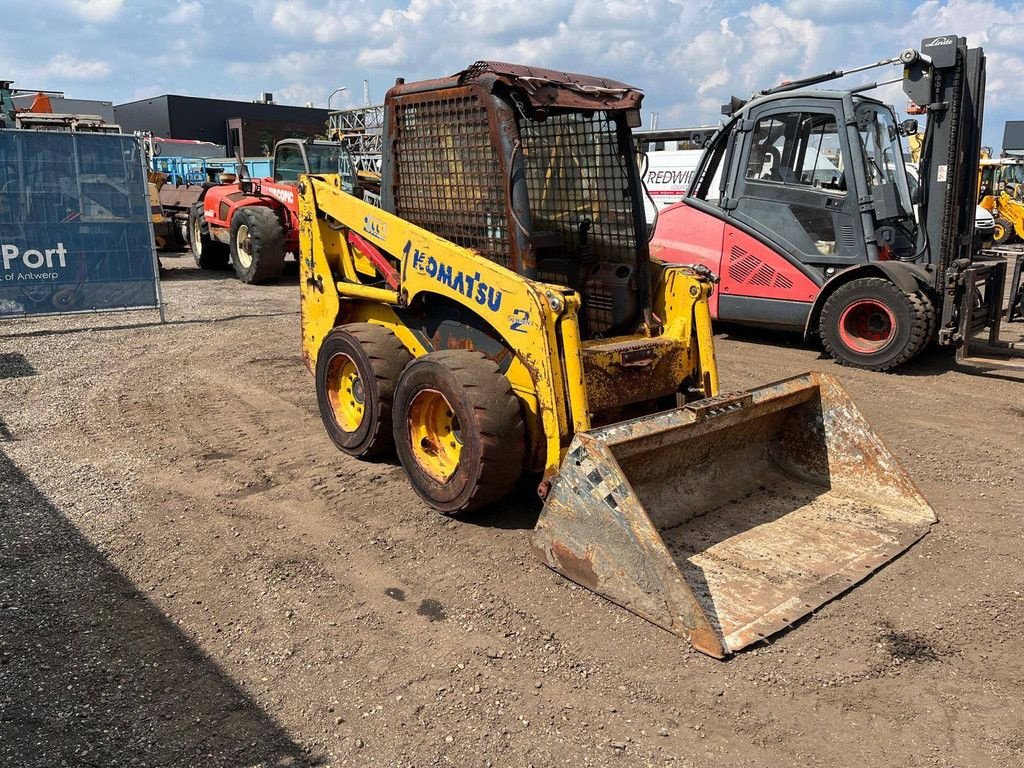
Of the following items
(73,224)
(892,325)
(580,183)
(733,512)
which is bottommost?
(733,512)

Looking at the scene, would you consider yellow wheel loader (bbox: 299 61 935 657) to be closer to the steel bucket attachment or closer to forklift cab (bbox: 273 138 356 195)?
the steel bucket attachment

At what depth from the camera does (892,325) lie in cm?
725

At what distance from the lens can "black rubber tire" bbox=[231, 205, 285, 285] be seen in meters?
12.1

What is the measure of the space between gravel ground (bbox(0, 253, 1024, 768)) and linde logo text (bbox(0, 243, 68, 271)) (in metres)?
3.95

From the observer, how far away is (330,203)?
525 centimetres

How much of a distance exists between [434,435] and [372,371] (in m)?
0.58

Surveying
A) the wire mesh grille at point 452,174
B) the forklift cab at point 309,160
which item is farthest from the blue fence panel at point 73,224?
the wire mesh grille at point 452,174

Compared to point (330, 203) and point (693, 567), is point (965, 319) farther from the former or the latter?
point (330, 203)

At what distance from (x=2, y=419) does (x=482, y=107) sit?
422 cm

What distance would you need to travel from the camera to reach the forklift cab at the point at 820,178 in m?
7.35

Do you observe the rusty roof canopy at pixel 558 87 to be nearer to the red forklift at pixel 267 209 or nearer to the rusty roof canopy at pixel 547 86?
the rusty roof canopy at pixel 547 86

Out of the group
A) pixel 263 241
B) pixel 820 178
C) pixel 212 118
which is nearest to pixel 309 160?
pixel 263 241

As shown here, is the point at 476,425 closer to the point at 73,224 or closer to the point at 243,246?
the point at 73,224

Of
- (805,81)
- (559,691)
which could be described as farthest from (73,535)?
(805,81)
